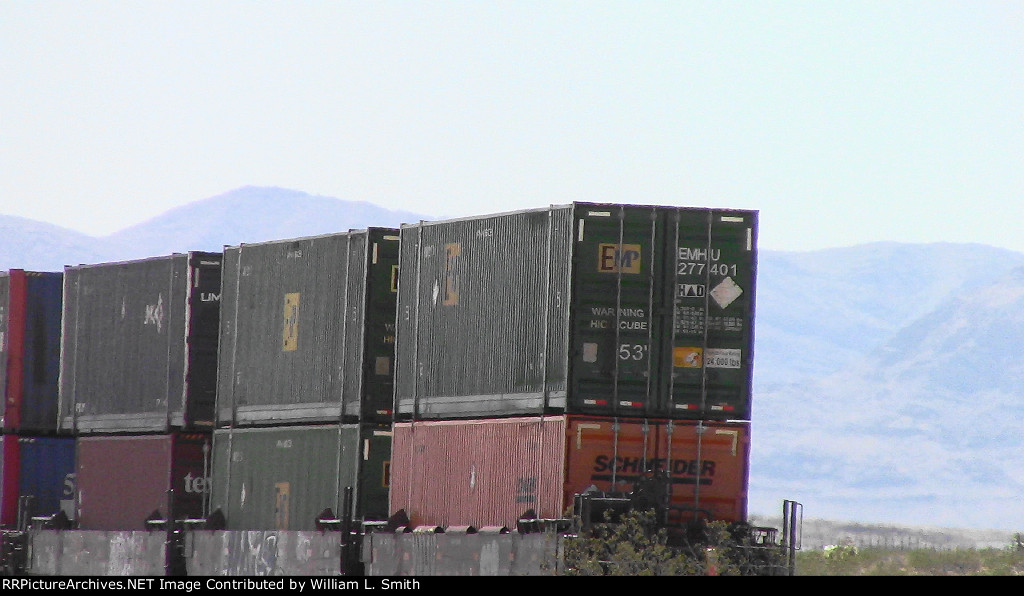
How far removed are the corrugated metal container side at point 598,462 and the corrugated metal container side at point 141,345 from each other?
9124 mm

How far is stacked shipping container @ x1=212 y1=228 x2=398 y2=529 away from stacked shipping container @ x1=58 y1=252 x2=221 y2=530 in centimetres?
81

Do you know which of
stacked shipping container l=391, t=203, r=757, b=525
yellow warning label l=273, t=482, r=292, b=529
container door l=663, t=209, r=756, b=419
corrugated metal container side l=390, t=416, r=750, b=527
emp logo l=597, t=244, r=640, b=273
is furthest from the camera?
yellow warning label l=273, t=482, r=292, b=529

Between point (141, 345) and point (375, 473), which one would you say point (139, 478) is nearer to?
point (141, 345)

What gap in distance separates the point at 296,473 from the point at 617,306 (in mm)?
8557

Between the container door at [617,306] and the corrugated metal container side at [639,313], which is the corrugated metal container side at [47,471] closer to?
the corrugated metal container side at [639,313]

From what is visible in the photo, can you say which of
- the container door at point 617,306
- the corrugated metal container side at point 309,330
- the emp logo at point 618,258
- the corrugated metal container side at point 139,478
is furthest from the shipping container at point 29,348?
the emp logo at point 618,258

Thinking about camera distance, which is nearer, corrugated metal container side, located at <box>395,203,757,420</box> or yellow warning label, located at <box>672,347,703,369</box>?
corrugated metal container side, located at <box>395,203,757,420</box>

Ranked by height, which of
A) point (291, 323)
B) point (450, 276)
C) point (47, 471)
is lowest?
point (47, 471)

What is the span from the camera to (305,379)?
29812 mm

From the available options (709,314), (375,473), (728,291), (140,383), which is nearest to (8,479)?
(140,383)

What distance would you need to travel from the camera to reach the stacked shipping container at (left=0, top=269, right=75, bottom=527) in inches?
1412

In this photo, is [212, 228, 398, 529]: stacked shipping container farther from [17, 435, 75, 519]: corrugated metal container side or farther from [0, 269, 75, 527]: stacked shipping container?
[0, 269, 75, 527]: stacked shipping container

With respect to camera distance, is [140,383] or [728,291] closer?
[728,291]

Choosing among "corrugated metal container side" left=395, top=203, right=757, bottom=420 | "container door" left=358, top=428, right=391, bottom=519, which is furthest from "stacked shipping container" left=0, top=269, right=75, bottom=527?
"corrugated metal container side" left=395, top=203, right=757, bottom=420
